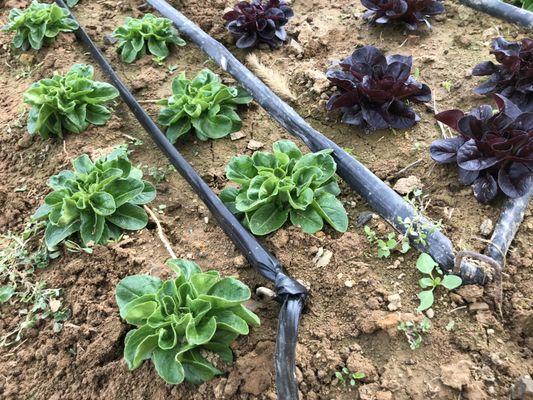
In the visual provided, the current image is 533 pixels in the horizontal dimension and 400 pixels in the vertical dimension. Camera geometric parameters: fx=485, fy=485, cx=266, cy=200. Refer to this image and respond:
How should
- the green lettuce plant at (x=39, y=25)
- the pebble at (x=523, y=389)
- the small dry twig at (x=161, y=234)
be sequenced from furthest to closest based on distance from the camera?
the green lettuce plant at (x=39, y=25) < the small dry twig at (x=161, y=234) < the pebble at (x=523, y=389)

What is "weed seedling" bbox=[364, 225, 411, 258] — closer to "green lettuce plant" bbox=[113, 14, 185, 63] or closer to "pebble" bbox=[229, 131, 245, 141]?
"pebble" bbox=[229, 131, 245, 141]

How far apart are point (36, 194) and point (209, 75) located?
5.13ft

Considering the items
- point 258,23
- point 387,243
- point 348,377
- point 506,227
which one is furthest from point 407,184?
point 258,23

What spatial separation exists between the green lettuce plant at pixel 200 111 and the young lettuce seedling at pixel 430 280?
1.73 meters

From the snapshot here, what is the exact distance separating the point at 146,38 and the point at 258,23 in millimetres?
1048

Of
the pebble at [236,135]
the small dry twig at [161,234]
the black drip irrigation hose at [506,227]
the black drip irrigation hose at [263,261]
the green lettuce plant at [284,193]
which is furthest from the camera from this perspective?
the pebble at [236,135]

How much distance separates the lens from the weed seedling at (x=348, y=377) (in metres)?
2.28

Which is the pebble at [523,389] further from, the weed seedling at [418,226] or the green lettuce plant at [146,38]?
the green lettuce plant at [146,38]

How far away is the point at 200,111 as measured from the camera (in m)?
3.54

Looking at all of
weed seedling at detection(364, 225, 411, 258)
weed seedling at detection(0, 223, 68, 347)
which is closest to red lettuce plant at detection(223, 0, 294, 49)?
weed seedling at detection(364, 225, 411, 258)

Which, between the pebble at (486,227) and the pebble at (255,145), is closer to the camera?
the pebble at (486,227)

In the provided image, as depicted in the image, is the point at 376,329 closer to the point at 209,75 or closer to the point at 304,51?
the point at 209,75

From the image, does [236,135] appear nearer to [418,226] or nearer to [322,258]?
[322,258]

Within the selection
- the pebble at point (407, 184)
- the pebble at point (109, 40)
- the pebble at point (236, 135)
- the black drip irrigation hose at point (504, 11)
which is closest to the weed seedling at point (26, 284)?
the pebble at point (236, 135)
